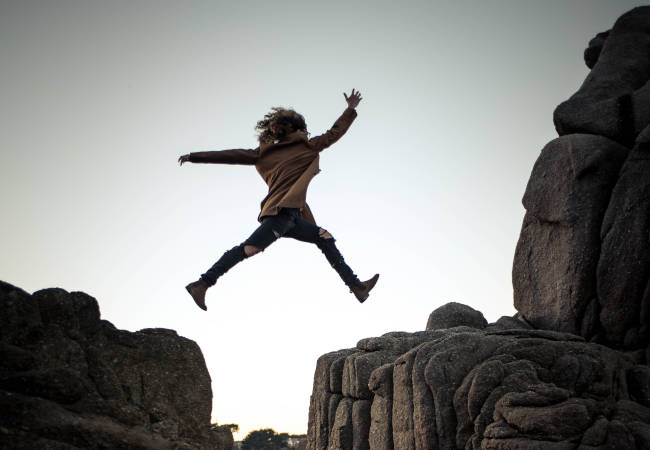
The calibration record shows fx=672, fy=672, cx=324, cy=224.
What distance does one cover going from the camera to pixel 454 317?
680 inches

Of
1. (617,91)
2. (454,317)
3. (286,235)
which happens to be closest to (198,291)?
(286,235)

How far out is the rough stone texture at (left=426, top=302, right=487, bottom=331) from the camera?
676 inches

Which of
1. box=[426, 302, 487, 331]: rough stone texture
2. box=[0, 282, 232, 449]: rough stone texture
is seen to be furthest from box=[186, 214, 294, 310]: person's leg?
box=[426, 302, 487, 331]: rough stone texture

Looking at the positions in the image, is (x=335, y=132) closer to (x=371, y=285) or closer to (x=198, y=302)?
(x=371, y=285)

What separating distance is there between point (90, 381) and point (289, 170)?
5.80 meters

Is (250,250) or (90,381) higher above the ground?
(250,250)

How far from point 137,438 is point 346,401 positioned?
9918 millimetres

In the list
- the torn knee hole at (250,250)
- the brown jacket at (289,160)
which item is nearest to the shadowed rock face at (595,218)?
the brown jacket at (289,160)

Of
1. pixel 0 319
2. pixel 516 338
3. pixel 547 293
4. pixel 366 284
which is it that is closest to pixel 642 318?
pixel 547 293

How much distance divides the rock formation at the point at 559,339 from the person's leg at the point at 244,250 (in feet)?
12.8

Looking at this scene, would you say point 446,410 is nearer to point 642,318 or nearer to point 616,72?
point 642,318

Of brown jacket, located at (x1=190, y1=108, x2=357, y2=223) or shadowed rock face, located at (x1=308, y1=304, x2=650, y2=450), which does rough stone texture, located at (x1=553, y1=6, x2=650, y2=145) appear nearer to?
shadowed rock face, located at (x1=308, y1=304, x2=650, y2=450)

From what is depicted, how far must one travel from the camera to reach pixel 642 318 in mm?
14141

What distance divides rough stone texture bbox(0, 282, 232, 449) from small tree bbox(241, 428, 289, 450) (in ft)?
56.9
